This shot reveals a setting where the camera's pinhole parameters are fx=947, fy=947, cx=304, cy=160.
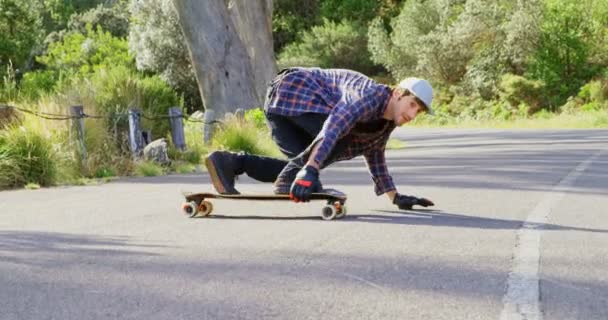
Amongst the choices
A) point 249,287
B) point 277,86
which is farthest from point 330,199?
point 249,287

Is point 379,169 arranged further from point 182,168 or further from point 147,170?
point 182,168

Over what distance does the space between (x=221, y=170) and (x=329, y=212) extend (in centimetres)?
95

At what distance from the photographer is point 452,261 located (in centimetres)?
494

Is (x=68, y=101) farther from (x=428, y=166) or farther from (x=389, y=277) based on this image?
(x=389, y=277)

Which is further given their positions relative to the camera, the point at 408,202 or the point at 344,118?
the point at 408,202

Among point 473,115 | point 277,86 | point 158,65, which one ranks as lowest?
point 473,115

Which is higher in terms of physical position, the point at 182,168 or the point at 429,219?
the point at 429,219

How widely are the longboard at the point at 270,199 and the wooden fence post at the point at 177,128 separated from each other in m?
8.26

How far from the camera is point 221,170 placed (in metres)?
7.26

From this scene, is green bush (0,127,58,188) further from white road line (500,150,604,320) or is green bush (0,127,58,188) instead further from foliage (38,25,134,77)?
foliage (38,25,134,77)

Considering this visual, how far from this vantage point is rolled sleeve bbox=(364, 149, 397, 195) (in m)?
7.42

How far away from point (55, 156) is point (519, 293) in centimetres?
919

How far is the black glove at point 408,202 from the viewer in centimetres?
734

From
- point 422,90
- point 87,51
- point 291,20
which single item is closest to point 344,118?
point 422,90
